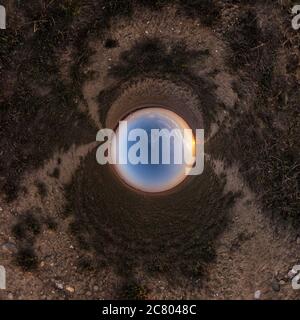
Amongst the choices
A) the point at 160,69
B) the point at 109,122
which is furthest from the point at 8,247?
the point at 160,69

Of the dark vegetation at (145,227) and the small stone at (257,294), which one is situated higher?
the dark vegetation at (145,227)

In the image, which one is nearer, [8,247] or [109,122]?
[8,247]

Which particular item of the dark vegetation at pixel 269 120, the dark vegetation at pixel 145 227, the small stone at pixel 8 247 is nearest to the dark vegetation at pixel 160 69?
the dark vegetation at pixel 269 120

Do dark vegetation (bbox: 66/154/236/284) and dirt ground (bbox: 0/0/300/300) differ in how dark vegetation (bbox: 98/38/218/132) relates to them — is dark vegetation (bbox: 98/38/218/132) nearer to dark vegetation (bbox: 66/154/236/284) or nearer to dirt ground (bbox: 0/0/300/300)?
dirt ground (bbox: 0/0/300/300)

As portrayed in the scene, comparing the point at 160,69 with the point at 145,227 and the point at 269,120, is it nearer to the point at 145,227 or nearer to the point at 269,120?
the point at 269,120

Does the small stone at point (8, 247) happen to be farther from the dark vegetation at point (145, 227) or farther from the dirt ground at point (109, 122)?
the dark vegetation at point (145, 227)

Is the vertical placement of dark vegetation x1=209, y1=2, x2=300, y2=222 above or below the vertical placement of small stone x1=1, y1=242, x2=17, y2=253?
above

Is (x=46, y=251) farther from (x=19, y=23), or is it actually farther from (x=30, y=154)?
(x=19, y=23)

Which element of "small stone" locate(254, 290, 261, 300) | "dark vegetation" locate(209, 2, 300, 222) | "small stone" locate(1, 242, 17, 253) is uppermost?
"dark vegetation" locate(209, 2, 300, 222)

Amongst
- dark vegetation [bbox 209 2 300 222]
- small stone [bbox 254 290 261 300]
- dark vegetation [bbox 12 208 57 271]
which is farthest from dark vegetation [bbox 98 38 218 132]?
small stone [bbox 254 290 261 300]

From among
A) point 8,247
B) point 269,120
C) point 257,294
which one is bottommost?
point 257,294
